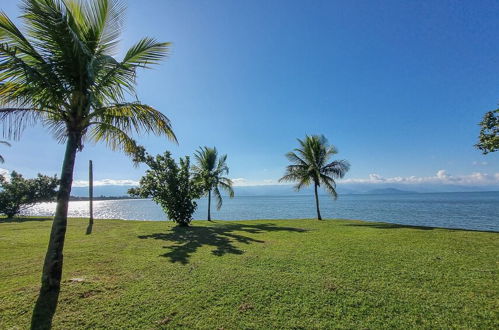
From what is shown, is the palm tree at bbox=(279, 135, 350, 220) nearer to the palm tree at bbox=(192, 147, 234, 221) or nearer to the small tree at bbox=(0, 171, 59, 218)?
the palm tree at bbox=(192, 147, 234, 221)

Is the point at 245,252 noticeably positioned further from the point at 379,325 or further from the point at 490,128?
the point at 490,128

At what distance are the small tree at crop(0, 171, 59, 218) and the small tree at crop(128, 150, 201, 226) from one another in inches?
832

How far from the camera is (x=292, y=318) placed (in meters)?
3.47

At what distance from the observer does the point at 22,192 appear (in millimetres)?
25875

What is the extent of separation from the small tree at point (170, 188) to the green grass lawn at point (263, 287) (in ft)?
21.8

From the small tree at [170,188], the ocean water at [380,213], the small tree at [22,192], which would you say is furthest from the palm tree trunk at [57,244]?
the small tree at [22,192]

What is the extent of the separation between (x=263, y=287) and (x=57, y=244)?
13.6 ft

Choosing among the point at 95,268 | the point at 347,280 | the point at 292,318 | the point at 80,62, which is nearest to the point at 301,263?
the point at 347,280

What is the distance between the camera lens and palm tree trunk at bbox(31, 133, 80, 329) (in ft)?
12.9

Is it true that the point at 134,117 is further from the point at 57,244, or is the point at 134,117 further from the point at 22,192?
the point at 22,192

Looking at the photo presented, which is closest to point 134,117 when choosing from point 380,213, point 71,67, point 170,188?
point 71,67

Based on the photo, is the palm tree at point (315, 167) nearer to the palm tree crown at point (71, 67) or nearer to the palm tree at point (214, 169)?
the palm tree at point (214, 169)

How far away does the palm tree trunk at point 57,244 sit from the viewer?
155 inches

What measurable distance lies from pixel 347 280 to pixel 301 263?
145 cm
